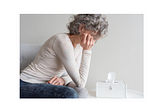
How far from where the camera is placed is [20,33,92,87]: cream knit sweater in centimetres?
83

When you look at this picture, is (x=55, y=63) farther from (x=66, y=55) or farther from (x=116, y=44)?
(x=116, y=44)

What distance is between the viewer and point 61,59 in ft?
2.76

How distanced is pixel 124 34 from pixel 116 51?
0.20 m

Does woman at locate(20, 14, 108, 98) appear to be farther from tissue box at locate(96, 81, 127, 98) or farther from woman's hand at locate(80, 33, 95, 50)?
tissue box at locate(96, 81, 127, 98)

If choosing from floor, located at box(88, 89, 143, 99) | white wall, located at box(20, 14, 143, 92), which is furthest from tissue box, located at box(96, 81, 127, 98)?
white wall, located at box(20, 14, 143, 92)

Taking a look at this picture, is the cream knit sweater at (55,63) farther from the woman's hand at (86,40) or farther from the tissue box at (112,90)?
the tissue box at (112,90)

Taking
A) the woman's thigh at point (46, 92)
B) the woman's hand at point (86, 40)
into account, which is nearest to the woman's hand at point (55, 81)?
the woman's thigh at point (46, 92)

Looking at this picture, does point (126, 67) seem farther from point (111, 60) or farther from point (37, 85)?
point (37, 85)

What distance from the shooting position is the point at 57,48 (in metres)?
0.85

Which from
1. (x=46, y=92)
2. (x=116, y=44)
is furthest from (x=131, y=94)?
(x=46, y=92)

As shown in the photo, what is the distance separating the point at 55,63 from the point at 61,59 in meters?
0.09

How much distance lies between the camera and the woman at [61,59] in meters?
0.79

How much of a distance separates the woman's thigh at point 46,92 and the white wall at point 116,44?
35.4 inches

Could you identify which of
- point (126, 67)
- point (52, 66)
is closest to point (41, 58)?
point (52, 66)
